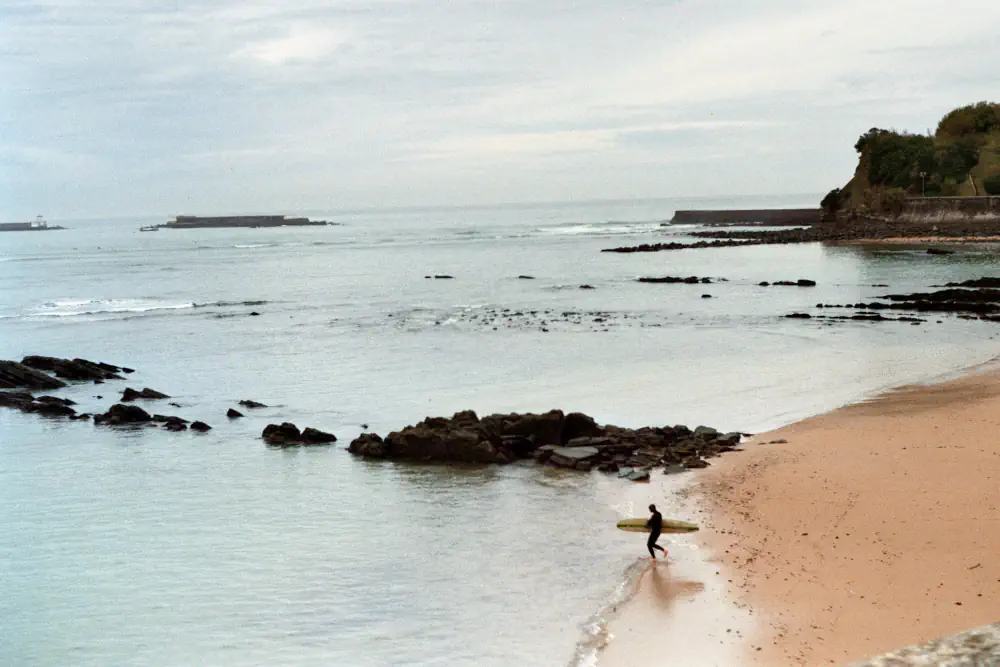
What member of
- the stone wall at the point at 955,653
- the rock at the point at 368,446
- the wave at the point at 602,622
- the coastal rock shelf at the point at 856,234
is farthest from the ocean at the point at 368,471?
the coastal rock shelf at the point at 856,234

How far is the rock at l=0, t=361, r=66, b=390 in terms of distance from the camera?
30.2 meters

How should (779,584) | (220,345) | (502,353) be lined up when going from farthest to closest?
1. (220,345)
2. (502,353)
3. (779,584)

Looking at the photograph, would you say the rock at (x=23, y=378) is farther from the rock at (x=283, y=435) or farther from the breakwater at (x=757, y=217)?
the breakwater at (x=757, y=217)

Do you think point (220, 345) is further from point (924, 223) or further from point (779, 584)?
point (924, 223)

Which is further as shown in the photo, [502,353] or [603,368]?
[502,353]

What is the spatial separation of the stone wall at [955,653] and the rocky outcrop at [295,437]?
17769 mm

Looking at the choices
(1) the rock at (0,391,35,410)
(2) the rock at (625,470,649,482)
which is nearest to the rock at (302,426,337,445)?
(2) the rock at (625,470,649,482)

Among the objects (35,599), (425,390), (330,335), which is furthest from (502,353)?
(35,599)

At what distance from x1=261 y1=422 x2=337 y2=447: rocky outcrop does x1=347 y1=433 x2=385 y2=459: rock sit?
3.72ft

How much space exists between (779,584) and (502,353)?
2351 centimetres

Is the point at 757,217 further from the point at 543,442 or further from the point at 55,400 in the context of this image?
the point at 543,442

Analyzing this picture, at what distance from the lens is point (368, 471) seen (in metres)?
19.0

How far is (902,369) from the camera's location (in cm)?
2816

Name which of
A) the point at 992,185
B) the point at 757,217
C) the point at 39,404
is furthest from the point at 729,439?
the point at 757,217
